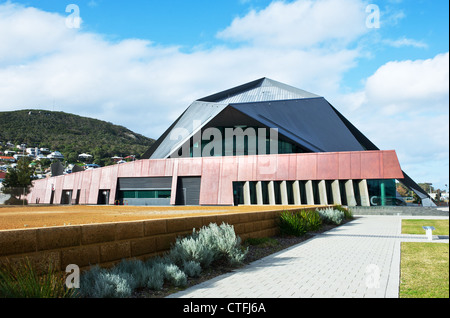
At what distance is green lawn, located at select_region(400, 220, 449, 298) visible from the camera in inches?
253

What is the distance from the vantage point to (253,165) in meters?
38.8

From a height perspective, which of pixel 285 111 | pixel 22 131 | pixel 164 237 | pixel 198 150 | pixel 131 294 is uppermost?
pixel 22 131

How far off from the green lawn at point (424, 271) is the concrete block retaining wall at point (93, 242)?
4855 mm

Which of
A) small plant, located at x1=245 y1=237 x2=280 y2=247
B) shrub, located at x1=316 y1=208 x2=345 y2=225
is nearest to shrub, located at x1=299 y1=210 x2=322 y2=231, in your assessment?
shrub, located at x1=316 y1=208 x2=345 y2=225

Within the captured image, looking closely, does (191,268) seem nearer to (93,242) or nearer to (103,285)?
(93,242)

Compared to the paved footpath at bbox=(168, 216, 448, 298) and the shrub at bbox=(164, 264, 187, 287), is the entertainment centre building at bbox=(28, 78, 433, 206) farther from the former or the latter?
the shrub at bbox=(164, 264, 187, 287)

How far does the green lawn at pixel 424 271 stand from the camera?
6.42m

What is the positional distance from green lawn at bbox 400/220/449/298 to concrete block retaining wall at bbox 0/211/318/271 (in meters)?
4.86

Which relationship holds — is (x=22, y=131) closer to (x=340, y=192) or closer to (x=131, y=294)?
(x=340, y=192)

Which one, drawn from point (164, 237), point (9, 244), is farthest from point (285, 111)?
point (9, 244)

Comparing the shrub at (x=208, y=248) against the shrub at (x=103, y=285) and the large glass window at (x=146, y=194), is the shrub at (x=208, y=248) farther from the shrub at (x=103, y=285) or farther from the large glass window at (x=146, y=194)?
the large glass window at (x=146, y=194)

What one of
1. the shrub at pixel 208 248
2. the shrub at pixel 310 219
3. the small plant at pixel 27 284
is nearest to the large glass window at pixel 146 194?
the shrub at pixel 310 219

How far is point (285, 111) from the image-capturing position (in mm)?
48438
